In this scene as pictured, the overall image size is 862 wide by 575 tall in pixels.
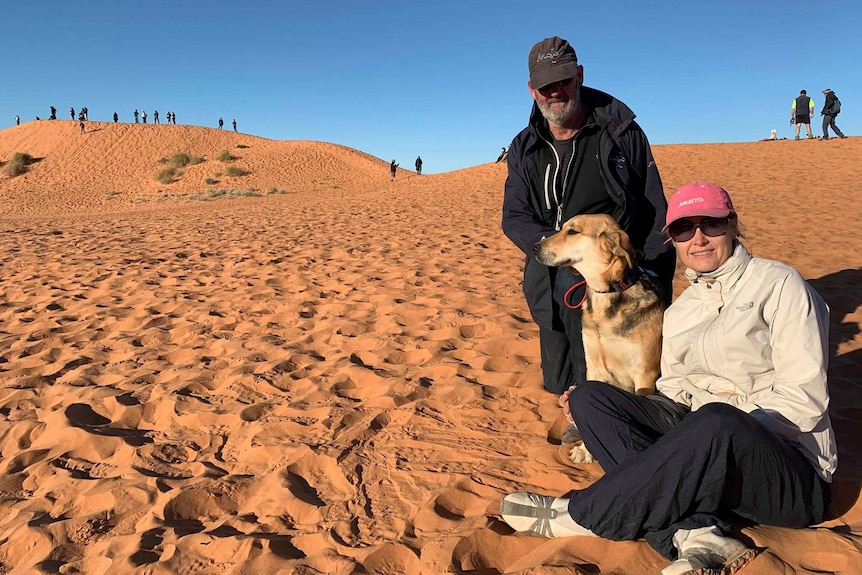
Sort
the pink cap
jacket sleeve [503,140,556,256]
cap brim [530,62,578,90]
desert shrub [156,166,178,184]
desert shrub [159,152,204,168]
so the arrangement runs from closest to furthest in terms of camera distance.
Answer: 1. the pink cap
2. cap brim [530,62,578,90]
3. jacket sleeve [503,140,556,256]
4. desert shrub [156,166,178,184]
5. desert shrub [159,152,204,168]

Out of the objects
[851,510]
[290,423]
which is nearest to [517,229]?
[290,423]

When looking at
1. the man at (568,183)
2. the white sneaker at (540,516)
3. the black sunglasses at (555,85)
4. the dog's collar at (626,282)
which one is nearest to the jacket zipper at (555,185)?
the man at (568,183)

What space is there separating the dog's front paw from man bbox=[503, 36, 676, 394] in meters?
0.62

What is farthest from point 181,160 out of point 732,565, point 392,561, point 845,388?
point 732,565

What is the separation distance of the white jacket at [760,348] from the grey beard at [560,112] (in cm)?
129

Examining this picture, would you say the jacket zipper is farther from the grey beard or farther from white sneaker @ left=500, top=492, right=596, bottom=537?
white sneaker @ left=500, top=492, right=596, bottom=537

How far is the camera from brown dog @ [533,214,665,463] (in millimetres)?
2498

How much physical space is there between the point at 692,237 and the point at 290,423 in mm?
2359

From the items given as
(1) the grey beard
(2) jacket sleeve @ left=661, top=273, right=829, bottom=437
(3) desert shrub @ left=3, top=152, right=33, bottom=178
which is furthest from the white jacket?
(3) desert shrub @ left=3, top=152, right=33, bottom=178

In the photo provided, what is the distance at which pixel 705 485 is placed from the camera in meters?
1.69

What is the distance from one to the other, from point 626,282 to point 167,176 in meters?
39.0

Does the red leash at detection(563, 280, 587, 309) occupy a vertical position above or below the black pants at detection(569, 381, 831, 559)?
above

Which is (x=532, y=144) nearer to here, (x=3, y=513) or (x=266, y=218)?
(x=3, y=513)

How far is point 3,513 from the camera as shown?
2.40 meters
